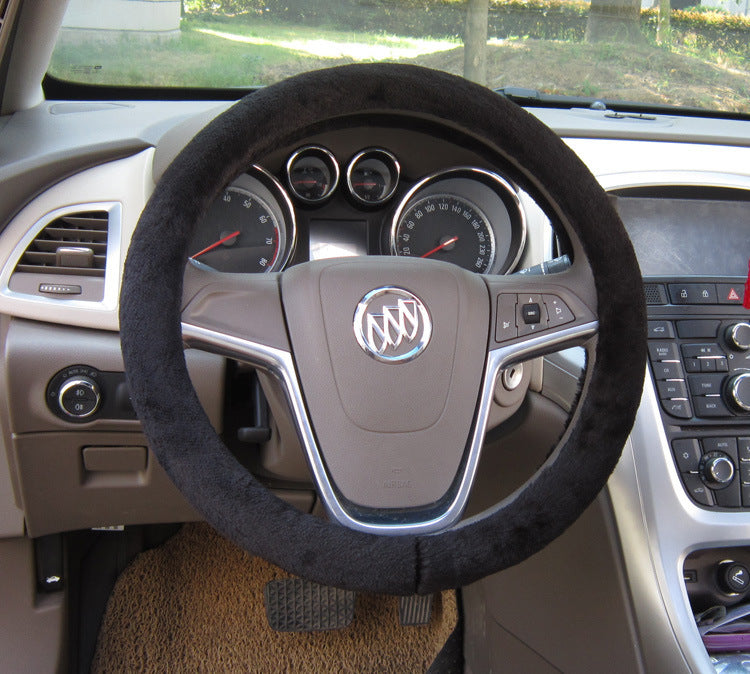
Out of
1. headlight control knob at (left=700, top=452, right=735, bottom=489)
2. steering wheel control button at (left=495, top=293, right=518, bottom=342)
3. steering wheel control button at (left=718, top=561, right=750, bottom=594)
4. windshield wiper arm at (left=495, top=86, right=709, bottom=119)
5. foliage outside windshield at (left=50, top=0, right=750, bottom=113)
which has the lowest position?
steering wheel control button at (left=718, top=561, right=750, bottom=594)

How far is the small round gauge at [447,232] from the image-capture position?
1.35 meters

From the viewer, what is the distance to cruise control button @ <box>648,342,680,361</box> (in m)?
1.28

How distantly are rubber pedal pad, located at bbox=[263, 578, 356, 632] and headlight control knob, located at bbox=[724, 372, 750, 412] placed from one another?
40.2 inches

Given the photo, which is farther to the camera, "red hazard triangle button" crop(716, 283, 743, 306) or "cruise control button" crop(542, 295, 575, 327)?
"red hazard triangle button" crop(716, 283, 743, 306)

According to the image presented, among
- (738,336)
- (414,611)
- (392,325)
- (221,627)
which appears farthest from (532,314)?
(221,627)

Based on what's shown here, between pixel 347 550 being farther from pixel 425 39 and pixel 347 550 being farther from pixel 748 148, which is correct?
pixel 748 148

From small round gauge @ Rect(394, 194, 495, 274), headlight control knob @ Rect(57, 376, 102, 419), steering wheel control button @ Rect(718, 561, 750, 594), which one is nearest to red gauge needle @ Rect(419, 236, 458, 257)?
small round gauge @ Rect(394, 194, 495, 274)

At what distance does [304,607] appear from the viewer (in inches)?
74.3

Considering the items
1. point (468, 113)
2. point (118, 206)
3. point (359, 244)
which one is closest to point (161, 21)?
point (118, 206)

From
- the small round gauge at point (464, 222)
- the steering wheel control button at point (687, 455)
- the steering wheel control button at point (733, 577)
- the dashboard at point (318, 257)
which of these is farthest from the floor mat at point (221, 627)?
the small round gauge at point (464, 222)

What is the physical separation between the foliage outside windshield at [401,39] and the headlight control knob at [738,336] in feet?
2.02

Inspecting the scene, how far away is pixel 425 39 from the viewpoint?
1.49 m

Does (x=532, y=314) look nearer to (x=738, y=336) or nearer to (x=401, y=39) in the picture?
(x=738, y=336)

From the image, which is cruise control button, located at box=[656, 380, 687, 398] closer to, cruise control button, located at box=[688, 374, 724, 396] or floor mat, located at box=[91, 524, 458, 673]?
cruise control button, located at box=[688, 374, 724, 396]
